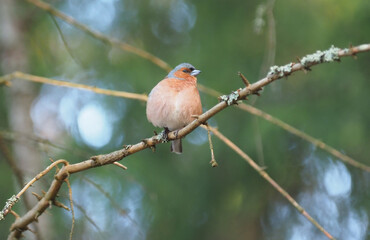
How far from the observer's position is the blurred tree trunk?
602cm

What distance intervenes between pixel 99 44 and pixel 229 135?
2964mm

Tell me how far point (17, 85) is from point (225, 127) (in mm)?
2978

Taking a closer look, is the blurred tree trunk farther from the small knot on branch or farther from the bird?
the small knot on branch

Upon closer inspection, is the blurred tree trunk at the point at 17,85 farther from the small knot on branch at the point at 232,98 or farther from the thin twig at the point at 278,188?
the small knot on branch at the point at 232,98

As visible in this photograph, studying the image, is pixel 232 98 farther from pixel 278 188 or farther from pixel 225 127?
pixel 225 127

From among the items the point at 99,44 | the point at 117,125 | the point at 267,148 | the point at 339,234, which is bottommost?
the point at 339,234

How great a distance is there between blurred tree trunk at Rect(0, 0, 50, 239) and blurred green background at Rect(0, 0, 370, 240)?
0.03m

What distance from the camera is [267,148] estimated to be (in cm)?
551

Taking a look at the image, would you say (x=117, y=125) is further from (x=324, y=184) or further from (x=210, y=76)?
(x=324, y=184)

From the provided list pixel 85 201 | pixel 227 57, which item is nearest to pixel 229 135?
pixel 227 57

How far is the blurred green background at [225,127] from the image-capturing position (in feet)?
17.2

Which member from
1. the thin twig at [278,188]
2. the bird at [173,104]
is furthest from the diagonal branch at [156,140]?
the bird at [173,104]

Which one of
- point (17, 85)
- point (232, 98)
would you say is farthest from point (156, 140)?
point (17, 85)

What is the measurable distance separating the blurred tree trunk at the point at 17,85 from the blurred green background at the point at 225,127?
0.03 metres
